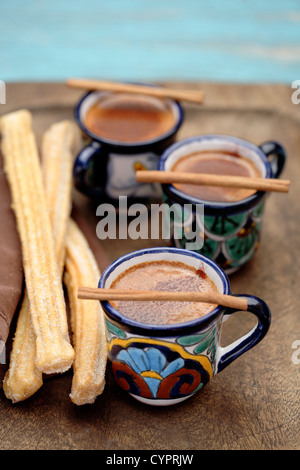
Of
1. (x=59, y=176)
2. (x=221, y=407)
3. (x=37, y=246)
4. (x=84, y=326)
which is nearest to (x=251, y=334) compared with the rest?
(x=221, y=407)

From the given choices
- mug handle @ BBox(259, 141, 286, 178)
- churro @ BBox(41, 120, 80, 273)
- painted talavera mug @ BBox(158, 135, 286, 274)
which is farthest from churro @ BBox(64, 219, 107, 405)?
mug handle @ BBox(259, 141, 286, 178)

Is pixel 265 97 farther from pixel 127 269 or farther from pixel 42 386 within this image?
pixel 42 386

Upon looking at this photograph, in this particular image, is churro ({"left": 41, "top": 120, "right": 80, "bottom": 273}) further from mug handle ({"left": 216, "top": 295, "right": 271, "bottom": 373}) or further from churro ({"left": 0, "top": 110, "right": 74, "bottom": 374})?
mug handle ({"left": 216, "top": 295, "right": 271, "bottom": 373})

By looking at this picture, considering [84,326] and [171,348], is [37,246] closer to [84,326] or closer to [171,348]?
[84,326]

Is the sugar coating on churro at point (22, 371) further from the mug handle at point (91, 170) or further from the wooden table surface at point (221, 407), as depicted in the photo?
the mug handle at point (91, 170)

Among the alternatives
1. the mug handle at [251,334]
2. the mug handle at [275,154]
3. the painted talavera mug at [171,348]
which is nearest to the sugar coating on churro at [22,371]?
the painted talavera mug at [171,348]

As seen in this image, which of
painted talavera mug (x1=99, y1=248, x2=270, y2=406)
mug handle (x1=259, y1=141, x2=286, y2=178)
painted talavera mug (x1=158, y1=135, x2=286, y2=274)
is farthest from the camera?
mug handle (x1=259, y1=141, x2=286, y2=178)
